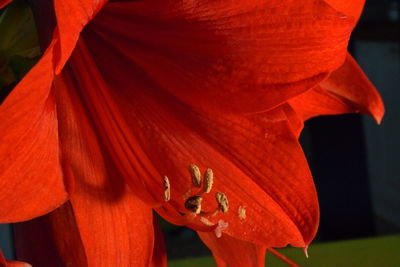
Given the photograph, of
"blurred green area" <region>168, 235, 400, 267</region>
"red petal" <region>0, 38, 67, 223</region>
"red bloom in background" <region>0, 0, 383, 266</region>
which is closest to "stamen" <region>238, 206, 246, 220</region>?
"red bloom in background" <region>0, 0, 383, 266</region>

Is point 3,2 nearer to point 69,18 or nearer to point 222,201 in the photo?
point 69,18

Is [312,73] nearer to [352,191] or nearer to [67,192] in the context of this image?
[67,192]

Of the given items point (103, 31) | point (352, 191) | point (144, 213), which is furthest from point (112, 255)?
point (352, 191)

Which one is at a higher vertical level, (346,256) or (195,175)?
(195,175)

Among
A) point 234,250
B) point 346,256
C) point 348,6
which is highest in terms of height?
point 348,6

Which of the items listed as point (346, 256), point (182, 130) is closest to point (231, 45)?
point (182, 130)
